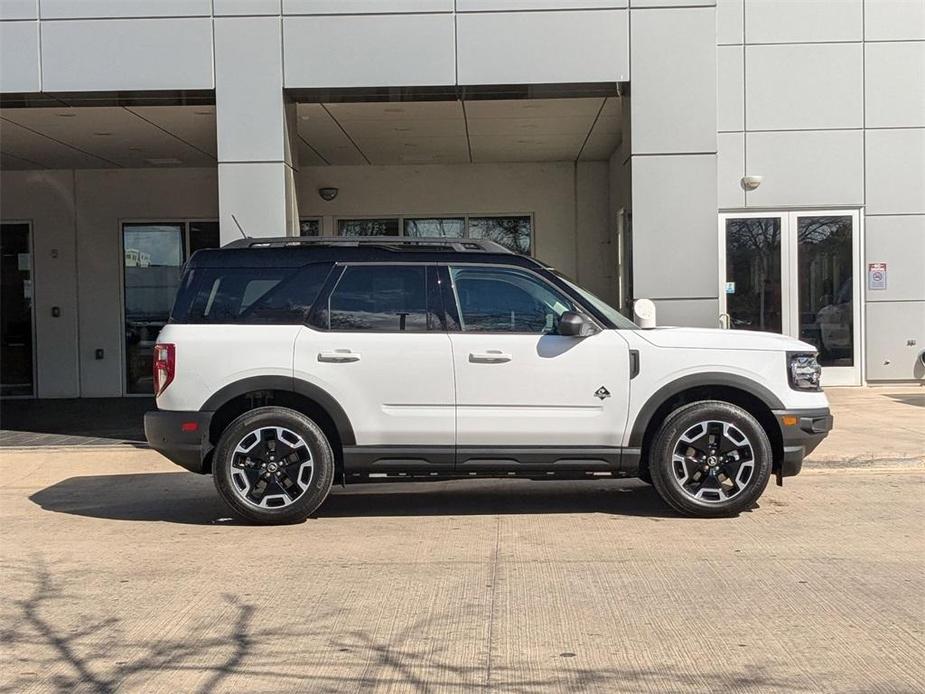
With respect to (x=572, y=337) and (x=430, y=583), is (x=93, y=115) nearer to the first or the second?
(x=572, y=337)

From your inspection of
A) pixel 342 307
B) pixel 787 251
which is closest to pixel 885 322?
pixel 787 251

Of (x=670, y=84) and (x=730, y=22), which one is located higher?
(x=730, y=22)

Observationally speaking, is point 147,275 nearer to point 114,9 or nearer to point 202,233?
point 202,233

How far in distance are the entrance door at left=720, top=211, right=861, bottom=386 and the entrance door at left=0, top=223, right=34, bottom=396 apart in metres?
11.7

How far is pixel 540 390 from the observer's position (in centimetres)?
698

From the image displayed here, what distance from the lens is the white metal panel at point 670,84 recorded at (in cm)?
1042

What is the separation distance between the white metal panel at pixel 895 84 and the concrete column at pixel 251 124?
29.4 ft

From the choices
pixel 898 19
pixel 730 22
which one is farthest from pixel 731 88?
pixel 898 19

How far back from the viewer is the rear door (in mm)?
6984

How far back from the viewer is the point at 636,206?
10.5m

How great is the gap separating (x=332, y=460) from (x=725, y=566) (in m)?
2.81

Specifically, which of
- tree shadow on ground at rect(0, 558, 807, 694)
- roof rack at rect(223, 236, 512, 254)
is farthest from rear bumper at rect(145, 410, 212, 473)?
tree shadow on ground at rect(0, 558, 807, 694)

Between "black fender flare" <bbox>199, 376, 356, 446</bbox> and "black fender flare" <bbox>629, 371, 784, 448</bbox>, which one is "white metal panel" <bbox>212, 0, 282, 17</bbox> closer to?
"black fender flare" <bbox>199, 376, 356, 446</bbox>

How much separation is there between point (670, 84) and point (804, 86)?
5.16m
